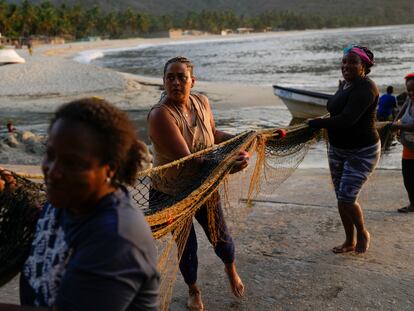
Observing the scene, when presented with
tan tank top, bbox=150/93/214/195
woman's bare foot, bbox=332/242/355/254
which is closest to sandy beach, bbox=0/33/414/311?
woman's bare foot, bbox=332/242/355/254

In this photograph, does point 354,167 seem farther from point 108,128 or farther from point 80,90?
point 80,90

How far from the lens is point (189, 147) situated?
10.3ft

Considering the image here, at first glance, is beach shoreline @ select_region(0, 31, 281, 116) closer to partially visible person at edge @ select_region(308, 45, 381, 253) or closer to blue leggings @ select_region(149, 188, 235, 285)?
partially visible person at edge @ select_region(308, 45, 381, 253)

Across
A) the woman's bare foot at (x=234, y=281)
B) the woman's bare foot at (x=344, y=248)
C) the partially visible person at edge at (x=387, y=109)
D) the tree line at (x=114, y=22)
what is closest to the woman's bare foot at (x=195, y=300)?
the woman's bare foot at (x=234, y=281)

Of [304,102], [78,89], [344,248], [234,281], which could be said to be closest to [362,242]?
[344,248]

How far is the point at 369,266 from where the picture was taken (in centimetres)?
397

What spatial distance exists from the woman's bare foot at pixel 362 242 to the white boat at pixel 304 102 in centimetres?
1042

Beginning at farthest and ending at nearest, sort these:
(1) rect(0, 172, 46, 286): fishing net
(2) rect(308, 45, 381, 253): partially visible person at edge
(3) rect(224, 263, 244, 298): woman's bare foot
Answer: (2) rect(308, 45, 381, 253): partially visible person at edge → (3) rect(224, 263, 244, 298): woman's bare foot → (1) rect(0, 172, 46, 286): fishing net

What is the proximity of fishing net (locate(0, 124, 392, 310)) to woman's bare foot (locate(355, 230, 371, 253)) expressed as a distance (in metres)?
0.97

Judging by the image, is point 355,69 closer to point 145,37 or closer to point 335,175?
point 335,175

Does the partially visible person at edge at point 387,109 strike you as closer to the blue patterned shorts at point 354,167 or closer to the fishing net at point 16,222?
the blue patterned shorts at point 354,167

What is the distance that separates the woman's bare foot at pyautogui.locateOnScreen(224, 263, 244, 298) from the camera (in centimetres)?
343

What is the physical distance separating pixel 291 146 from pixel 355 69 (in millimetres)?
1038

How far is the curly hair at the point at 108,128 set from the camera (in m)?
→ 1.36
